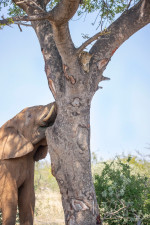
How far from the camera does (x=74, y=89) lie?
5.67m

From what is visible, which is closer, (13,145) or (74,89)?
(74,89)

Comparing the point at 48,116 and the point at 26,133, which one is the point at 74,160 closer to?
the point at 48,116

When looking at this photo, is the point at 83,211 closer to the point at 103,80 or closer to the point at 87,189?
the point at 87,189

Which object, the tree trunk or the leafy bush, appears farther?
the leafy bush

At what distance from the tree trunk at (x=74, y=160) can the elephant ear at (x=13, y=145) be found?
1103 mm

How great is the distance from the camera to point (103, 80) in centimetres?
642

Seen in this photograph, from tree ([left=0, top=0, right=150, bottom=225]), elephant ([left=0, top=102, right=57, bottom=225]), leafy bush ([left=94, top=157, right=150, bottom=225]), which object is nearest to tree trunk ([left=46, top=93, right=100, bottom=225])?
tree ([left=0, top=0, right=150, bottom=225])

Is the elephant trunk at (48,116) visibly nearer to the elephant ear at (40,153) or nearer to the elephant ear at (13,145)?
the elephant ear at (13,145)

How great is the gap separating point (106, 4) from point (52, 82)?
257 cm

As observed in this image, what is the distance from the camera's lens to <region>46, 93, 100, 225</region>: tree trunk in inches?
210

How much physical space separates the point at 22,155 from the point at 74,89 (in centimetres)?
189

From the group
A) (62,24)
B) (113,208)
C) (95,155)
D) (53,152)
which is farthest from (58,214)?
(62,24)

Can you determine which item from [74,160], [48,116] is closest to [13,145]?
[48,116]

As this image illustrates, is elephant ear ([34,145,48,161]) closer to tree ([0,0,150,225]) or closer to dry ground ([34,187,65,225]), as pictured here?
tree ([0,0,150,225])
